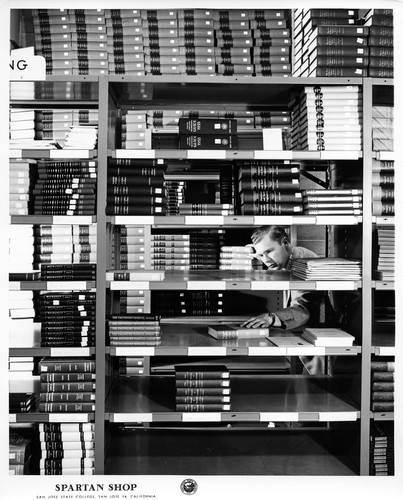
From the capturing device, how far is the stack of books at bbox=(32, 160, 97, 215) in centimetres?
298

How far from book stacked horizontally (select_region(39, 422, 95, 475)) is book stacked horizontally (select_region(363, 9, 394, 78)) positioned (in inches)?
106

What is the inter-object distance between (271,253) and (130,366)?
1380mm

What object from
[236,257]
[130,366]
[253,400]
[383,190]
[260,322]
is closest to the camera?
[383,190]

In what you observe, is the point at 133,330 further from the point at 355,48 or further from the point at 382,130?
the point at 355,48

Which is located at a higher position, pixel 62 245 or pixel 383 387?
pixel 62 245

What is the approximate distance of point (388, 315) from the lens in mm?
3346

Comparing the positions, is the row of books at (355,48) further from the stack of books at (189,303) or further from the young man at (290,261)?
the stack of books at (189,303)

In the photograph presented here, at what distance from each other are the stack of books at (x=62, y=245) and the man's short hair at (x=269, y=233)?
128 cm

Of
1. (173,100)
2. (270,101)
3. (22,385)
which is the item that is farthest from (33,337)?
(270,101)

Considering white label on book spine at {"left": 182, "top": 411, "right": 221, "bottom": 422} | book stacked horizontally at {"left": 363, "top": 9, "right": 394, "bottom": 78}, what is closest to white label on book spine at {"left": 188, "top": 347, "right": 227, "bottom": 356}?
white label on book spine at {"left": 182, "top": 411, "right": 221, "bottom": 422}

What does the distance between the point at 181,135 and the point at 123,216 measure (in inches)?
23.0

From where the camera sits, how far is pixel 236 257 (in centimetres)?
377
